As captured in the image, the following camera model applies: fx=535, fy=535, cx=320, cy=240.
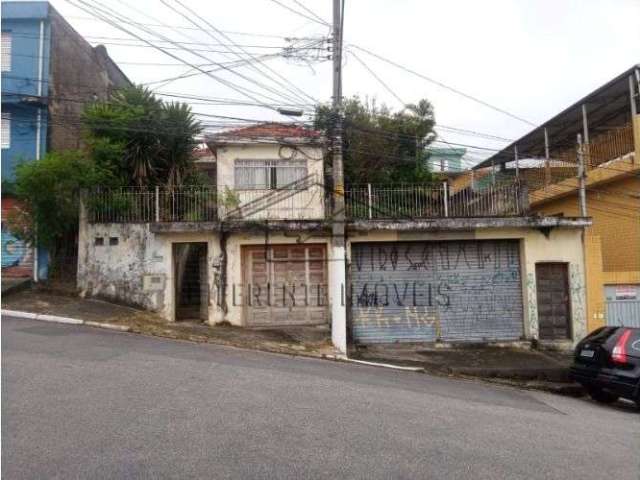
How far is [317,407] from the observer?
657cm

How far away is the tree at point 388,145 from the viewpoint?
20297 mm

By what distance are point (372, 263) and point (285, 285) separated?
2487 mm

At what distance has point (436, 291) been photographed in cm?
1472

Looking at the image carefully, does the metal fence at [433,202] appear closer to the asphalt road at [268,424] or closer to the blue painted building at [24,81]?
the asphalt road at [268,424]

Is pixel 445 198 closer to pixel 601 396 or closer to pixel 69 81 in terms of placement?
pixel 601 396

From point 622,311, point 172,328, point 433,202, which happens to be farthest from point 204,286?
point 622,311

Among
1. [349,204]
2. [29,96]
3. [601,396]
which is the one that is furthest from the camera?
[29,96]

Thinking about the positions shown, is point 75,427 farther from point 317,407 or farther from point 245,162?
point 245,162

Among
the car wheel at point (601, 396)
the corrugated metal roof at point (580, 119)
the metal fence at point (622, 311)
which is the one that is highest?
the corrugated metal roof at point (580, 119)

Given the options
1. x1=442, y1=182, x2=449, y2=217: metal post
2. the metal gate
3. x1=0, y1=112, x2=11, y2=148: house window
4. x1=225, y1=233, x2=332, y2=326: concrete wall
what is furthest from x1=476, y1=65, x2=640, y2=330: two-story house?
x1=0, y1=112, x2=11, y2=148: house window

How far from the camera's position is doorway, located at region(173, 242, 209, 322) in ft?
48.6

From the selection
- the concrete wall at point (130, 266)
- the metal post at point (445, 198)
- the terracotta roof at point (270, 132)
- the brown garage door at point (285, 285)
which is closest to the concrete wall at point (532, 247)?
the metal post at point (445, 198)

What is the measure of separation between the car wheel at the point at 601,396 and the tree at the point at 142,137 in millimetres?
12290

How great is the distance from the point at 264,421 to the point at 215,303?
353 inches
